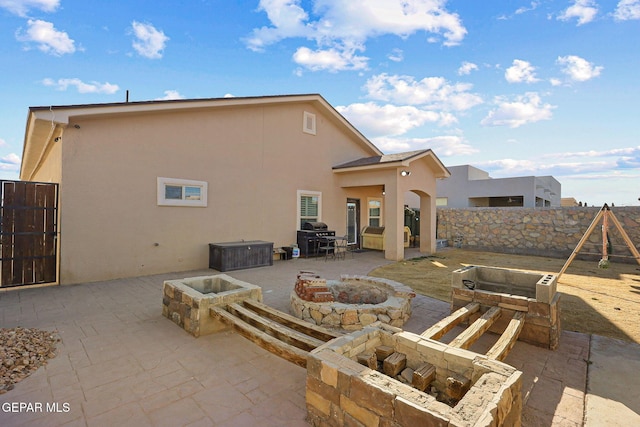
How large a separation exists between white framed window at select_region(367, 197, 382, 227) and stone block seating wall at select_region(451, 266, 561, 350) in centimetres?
887

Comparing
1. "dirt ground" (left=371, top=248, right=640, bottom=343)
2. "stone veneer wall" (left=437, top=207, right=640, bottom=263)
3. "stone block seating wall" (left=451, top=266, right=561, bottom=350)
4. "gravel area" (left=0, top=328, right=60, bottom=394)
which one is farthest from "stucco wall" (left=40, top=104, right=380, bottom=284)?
"stone veneer wall" (left=437, top=207, right=640, bottom=263)

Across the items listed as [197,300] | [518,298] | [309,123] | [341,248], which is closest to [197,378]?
[197,300]

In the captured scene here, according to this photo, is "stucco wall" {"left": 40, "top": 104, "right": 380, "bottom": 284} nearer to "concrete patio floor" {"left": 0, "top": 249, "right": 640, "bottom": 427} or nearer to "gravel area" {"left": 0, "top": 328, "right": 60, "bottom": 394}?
"concrete patio floor" {"left": 0, "top": 249, "right": 640, "bottom": 427}

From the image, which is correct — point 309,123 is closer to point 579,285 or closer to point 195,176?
point 195,176

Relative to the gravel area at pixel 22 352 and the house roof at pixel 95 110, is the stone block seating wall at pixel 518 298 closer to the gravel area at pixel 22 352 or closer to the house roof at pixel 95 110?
the gravel area at pixel 22 352

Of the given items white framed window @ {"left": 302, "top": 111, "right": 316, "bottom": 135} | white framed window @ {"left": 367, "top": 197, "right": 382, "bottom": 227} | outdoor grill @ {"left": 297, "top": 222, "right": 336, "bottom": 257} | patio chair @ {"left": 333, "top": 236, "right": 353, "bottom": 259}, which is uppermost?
white framed window @ {"left": 302, "top": 111, "right": 316, "bottom": 135}

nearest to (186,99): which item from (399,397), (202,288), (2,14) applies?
(2,14)

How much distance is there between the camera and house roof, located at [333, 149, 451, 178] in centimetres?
966

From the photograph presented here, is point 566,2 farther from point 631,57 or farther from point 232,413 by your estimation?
point 232,413

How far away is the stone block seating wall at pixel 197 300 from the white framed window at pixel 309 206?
6.01 metres

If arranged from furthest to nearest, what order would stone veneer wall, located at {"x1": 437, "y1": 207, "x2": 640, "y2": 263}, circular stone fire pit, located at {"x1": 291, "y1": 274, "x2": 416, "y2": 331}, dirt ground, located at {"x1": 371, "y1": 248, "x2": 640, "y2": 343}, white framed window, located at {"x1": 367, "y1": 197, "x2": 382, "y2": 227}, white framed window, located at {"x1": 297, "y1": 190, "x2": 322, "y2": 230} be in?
white framed window, located at {"x1": 367, "y1": 197, "x2": 382, "y2": 227}
white framed window, located at {"x1": 297, "y1": 190, "x2": 322, "y2": 230}
stone veneer wall, located at {"x1": 437, "y1": 207, "x2": 640, "y2": 263}
dirt ground, located at {"x1": 371, "y1": 248, "x2": 640, "y2": 343}
circular stone fire pit, located at {"x1": 291, "y1": 274, "x2": 416, "y2": 331}

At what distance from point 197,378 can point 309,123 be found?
9.67 m

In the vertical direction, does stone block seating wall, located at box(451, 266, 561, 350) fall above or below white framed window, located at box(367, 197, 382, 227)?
below

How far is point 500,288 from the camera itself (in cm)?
472
